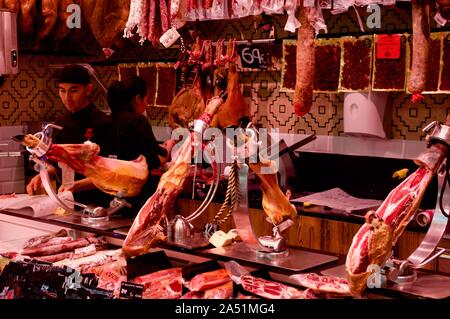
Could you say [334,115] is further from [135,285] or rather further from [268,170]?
[135,285]

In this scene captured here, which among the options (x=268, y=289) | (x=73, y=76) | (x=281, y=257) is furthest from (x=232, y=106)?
(x=268, y=289)

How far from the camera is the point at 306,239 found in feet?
16.2

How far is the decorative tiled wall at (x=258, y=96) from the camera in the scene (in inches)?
210

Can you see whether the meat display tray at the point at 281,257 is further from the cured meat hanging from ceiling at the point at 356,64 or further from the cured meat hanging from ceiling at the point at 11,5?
the cured meat hanging from ceiling at the point at 11,5

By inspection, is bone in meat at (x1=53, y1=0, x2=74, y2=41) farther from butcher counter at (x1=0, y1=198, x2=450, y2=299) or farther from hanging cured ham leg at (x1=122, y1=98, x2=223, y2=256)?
hanging cured ham leg at (x1=122, y1=98, x2=223, y2=256)

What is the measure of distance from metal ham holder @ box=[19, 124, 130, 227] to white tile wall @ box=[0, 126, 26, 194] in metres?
4.21

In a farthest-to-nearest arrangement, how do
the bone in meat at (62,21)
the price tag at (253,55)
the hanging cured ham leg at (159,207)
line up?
1. the bone in meat at (62,21)
2. the price tag at (253,55)
3. the hanging cured ham leg at (159,207)

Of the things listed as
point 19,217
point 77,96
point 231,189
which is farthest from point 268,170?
point 77,96

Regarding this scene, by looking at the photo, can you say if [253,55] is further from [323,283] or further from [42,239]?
[323,283]

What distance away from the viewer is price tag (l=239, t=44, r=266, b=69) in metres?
6.00

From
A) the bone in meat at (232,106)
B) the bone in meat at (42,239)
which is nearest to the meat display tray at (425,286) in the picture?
the bone in meat at (42,239)

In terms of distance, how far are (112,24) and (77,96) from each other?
1.68 meters

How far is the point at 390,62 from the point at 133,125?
79.4 inches

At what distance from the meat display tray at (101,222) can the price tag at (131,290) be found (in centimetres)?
71
